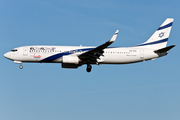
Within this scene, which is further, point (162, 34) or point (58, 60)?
point (162, 34)

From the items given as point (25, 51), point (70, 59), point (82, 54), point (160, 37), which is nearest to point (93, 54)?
point (82, 54)

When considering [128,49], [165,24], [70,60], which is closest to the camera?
[70,60]

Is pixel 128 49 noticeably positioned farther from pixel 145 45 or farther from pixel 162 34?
pixel 162 34

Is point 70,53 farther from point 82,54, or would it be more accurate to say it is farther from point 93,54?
point 93,54

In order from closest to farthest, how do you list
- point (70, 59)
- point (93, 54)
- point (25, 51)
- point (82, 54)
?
1. point (82, 54)
2. point (70, 59)
3. point (93, 54)
4. point (25, 51)

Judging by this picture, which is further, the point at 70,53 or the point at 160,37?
the point at 160,37

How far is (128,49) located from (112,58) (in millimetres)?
3122

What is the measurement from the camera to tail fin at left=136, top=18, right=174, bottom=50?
5212 centimetres

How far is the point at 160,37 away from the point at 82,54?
45.8 feet

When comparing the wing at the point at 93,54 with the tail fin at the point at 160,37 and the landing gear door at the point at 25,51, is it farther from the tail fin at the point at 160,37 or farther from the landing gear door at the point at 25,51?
the tail fin at the point at 160,37

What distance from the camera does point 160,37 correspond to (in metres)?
52.9

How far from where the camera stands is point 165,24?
176 ft

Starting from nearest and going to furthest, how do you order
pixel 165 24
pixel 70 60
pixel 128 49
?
1. pixel 70 60
2. pixel 128 49
3. pixel 165 24

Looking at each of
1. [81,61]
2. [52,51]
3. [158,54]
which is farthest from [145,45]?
[52,51]
